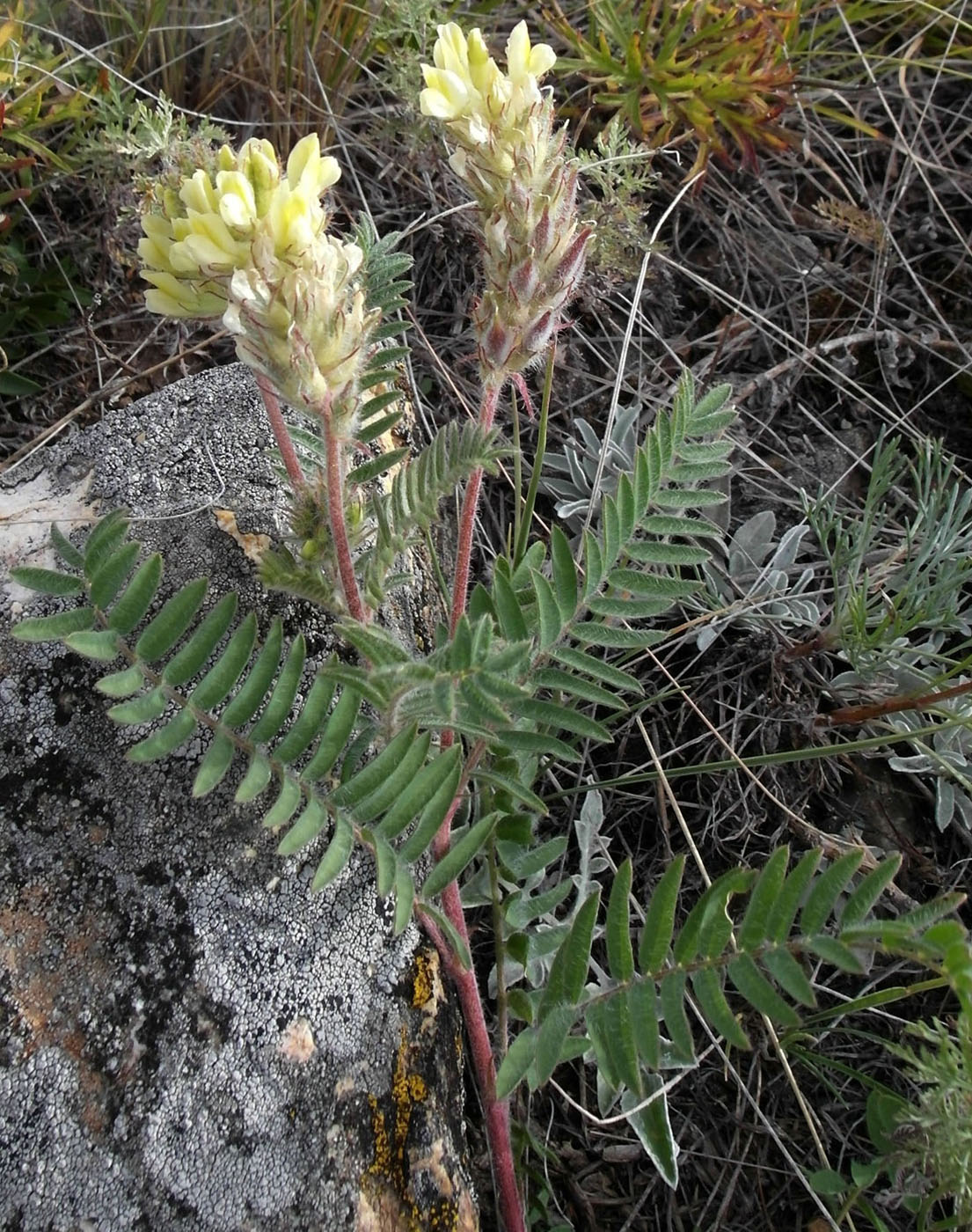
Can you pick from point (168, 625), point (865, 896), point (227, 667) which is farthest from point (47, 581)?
point (865, 896)

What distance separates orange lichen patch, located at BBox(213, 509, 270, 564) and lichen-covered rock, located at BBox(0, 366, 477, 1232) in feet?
0.31

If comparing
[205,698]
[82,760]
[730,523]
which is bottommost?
[730,523]

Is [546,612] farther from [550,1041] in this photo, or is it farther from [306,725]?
[550,1041]

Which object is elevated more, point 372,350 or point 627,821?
point 372,350

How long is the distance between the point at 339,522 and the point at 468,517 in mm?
254

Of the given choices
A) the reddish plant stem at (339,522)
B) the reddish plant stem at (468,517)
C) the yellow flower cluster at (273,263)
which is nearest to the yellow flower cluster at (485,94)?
the yellow flower cluster at (273,263)

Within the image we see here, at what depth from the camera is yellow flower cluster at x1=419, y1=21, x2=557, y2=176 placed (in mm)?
1592

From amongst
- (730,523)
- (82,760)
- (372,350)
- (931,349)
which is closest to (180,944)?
(82,760)

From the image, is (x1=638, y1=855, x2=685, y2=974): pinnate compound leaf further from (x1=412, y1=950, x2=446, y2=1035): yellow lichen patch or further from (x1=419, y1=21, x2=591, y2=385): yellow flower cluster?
(x1=419, y1=21, x2=591, y2=385): yellow flower cluster

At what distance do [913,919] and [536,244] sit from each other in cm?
108

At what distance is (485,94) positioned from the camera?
1.62 metres

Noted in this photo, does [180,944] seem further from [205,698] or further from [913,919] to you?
[913,919]

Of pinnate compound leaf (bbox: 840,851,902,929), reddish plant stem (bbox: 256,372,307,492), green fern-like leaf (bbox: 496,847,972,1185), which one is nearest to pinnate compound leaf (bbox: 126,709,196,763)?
reddish plant stem (bbox: 256,372,307,492)

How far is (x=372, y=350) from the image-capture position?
173cm
